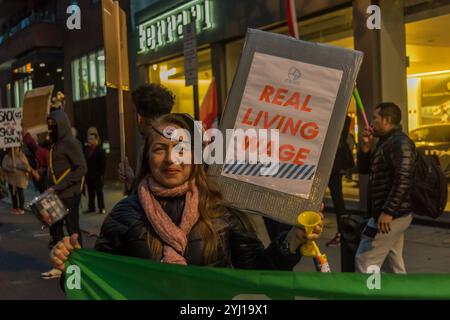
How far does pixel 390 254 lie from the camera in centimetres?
526

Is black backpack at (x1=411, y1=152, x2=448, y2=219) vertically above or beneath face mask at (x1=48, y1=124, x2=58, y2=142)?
beneath

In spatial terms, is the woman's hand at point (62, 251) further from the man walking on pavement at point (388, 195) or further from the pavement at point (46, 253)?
the man walking on pavement at point (388, 195)

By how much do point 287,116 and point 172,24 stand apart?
1342 centimetres

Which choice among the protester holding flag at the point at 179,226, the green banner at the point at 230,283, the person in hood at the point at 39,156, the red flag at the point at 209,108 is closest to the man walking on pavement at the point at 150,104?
the red flag at the point at 209,108

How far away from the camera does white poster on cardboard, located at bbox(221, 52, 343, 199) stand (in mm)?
2676

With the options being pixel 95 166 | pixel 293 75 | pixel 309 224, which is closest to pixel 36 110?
pixel 95 166

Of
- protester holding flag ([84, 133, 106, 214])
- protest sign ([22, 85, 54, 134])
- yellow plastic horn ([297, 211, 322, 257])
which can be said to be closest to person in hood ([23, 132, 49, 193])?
protest sign ([22, 85, 54, 134])

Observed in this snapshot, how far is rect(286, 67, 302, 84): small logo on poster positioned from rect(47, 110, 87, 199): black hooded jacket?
15.4ft

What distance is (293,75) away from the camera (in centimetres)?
272

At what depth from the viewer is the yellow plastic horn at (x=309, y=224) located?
2418mm

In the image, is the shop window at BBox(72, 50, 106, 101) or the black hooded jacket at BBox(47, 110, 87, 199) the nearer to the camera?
the black hooded jacket at BBox(47, 110, 87, 199)

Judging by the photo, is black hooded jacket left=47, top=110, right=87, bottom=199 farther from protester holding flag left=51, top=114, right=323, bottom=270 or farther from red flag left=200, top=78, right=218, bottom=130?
protester holding flag left=51, top=114, right=323, bottom=270

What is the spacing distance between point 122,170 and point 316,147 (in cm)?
240

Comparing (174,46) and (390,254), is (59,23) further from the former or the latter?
(390,254)
